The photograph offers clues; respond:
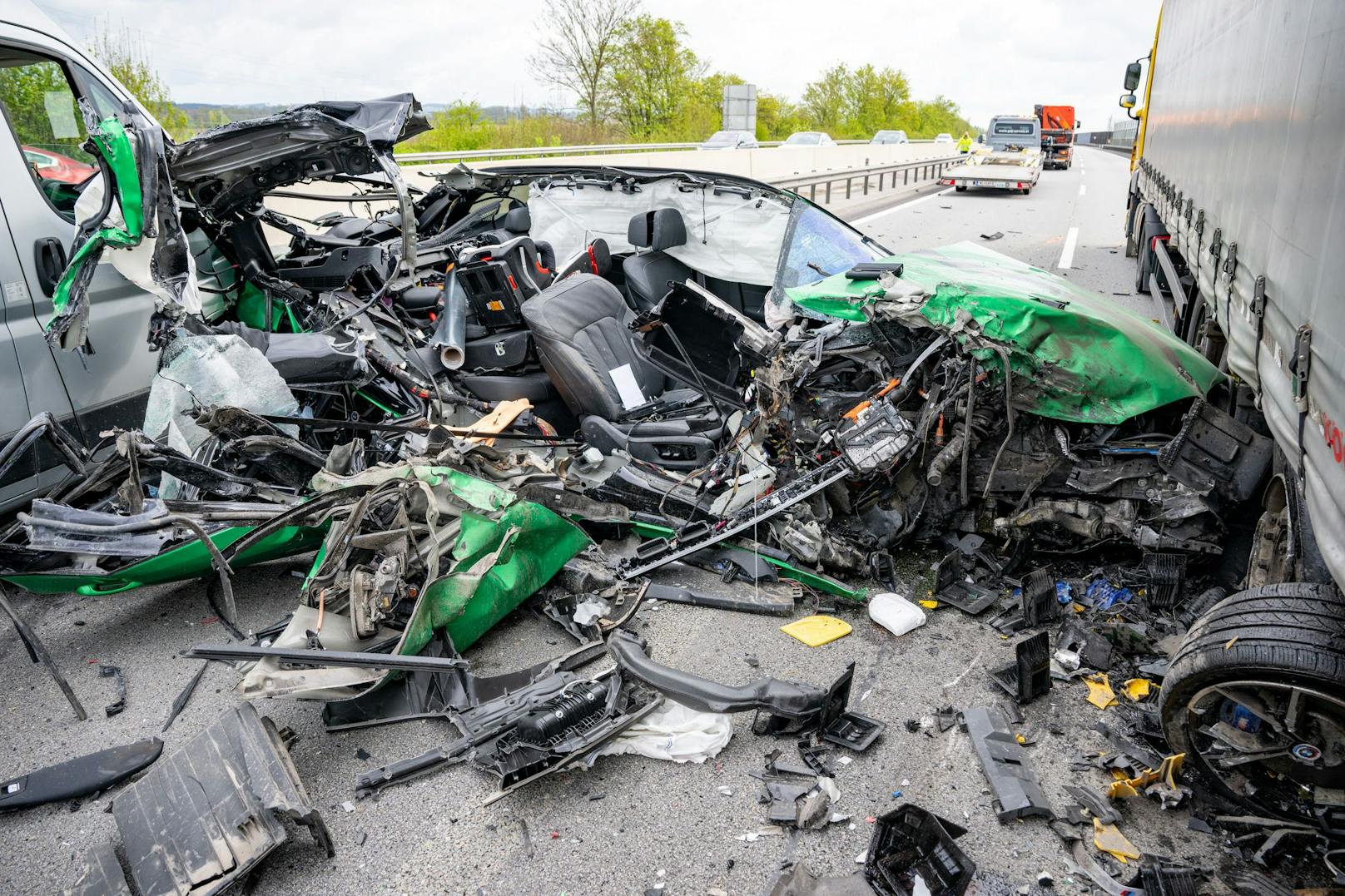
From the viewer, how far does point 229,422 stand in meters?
4.52

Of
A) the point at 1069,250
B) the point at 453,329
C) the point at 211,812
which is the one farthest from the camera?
the point at 1069,250

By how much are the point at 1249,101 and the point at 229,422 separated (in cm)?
560

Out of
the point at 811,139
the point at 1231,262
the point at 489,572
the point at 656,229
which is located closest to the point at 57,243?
A: the point at 489,572

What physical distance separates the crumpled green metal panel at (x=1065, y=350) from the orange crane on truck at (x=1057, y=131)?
129 ft

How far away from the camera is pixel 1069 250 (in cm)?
1513

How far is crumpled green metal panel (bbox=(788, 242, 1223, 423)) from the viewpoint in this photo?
158 inches

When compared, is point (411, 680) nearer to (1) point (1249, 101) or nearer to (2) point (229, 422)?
(2) point (229, 422)

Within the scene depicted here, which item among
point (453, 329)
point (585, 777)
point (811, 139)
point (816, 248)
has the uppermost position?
point (811, 139)

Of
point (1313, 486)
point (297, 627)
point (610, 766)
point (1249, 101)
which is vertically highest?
point (1249, 101)

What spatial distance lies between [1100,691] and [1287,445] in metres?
1.30

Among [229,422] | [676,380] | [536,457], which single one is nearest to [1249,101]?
[676,380]

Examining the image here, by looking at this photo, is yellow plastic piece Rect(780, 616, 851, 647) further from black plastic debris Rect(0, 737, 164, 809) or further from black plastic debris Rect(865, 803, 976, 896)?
black plastic debris Rect(0, 737, 164, 809)

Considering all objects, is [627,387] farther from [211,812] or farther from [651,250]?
[211,812]

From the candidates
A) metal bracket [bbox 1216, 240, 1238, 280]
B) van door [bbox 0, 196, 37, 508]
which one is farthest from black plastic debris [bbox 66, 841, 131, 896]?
metal bracket [bbox 1216, 240, 1238, 280]
